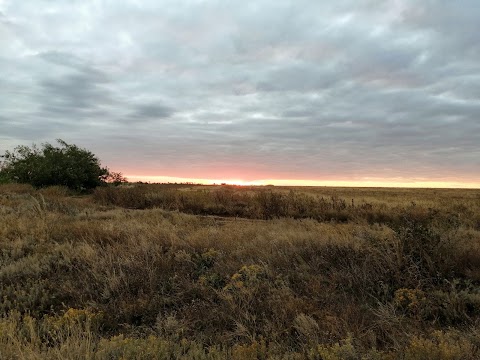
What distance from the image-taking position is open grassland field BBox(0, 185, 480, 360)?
3959 millimetres

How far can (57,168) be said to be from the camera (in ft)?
94.5

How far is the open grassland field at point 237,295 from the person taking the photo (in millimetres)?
3959

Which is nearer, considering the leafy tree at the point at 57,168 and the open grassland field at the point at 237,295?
the open grassland field at the point at 237,295

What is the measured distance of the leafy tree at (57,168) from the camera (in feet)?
94.8

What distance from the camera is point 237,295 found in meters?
5.43

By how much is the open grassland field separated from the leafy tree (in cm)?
2100

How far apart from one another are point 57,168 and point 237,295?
91.5ft

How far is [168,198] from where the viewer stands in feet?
68.2

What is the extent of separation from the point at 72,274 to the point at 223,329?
382cm

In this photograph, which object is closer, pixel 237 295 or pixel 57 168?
pixel 237 295

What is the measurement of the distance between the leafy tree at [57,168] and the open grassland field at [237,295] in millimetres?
21001

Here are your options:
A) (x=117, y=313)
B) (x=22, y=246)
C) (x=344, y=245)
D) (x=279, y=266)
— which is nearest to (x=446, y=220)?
(x=344, y=245)

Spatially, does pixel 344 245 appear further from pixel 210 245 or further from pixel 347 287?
pixel 210 245

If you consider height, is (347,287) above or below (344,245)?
below
